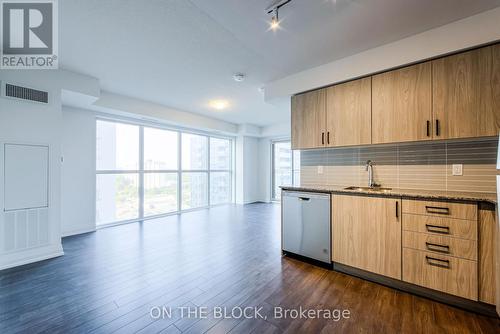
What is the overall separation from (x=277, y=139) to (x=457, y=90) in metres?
5.45

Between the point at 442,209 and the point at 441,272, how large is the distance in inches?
21.9

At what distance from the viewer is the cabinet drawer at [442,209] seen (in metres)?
1.81

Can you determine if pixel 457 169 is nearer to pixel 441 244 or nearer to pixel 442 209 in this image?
pixel 442 209

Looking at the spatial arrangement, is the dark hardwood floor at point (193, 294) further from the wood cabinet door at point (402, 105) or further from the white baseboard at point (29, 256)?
the wood cabinet door at point (402, 105)

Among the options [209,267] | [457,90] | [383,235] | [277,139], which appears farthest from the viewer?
[277,139]

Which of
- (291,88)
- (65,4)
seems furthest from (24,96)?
(291,88)

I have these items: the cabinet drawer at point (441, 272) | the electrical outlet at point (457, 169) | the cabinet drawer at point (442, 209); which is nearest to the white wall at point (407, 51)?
the electrical outlet at point (457, 169)

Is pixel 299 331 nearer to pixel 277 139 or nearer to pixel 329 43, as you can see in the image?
pixel 329 43

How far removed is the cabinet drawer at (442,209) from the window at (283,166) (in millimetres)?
4773

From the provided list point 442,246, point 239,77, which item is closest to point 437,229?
point 442,246

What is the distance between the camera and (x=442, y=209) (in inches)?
75.9

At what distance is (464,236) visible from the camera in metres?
1.83

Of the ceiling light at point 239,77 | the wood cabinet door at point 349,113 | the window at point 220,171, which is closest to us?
the wood cabinet door at point 349,113

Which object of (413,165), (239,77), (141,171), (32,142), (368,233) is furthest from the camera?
(141,171)
